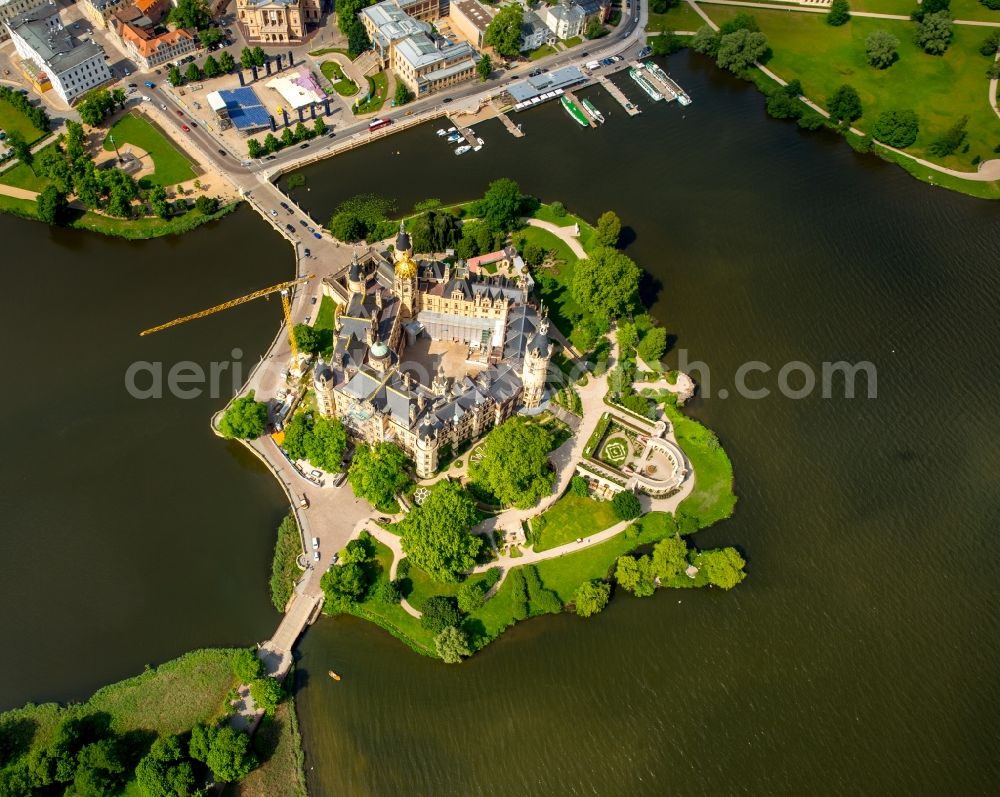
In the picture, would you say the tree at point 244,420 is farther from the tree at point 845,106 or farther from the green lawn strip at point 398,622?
the tree at point 845,106

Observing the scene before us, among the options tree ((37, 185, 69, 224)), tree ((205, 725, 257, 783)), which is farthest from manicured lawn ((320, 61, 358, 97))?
tree ((205, 725, 257, 783))

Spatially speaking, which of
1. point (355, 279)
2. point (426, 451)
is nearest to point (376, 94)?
point (355, 279)

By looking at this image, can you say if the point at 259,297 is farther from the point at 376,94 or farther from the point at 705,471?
the point at 705,471

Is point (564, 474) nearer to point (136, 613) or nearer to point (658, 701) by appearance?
Result: point (658, 701)

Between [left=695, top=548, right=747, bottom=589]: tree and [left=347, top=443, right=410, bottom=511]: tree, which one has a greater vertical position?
[left=347, top=443, right=410, bottom=511]: tree

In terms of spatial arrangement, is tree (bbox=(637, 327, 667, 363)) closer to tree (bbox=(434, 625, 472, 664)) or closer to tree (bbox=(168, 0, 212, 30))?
tree (bbox=(434, 625, 472, 664))

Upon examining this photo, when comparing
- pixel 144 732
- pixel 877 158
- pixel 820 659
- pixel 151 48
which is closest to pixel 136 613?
pixel 144 732
